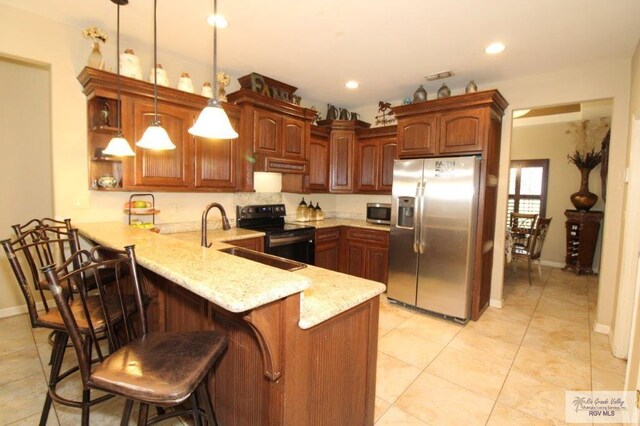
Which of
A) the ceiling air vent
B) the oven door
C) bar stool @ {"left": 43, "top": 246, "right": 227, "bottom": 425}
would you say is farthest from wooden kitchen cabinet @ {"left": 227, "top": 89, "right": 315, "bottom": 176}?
bar stool @ {"left": 43, "top": 246, "right": 227, "bottom": 425}

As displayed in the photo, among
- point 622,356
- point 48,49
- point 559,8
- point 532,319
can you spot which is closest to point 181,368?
point 48,49

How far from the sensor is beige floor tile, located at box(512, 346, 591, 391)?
227 centimetres

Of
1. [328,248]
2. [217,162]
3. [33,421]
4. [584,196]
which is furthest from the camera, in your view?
[584,196]

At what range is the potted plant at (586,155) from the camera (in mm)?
5039

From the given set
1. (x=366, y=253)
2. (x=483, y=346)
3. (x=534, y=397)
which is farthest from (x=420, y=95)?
(x=534, y=397)

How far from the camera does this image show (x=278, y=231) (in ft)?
11.5

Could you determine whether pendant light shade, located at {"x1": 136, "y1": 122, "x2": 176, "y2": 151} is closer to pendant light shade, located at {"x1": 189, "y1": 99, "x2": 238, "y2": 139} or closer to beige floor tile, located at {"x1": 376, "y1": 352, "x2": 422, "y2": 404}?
pendant light shade, located at {"x1": 189, "y1": 99, "x2": 238, "y2": 139}

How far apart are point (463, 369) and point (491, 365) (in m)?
A: 0.26

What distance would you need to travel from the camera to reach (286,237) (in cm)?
356

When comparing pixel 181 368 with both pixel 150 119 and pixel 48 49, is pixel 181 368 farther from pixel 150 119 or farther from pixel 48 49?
pixel 48 49

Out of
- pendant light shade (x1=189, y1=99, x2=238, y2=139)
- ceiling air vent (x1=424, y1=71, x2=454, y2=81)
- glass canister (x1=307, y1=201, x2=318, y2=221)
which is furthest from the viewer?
glass canister (x1=307, y1=201, x2=318, y2=221)

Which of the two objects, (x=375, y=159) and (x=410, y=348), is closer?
(x=410, y=348)

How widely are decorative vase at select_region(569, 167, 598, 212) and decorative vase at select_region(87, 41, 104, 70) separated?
675cm

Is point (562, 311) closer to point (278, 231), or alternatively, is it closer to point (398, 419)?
point (398, 419)
